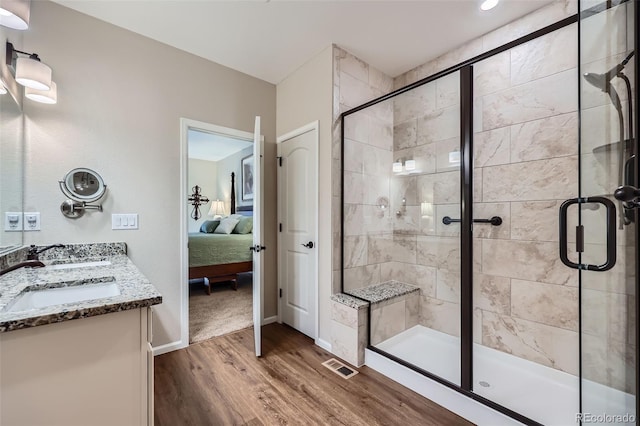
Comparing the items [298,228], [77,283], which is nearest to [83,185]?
[77,283]

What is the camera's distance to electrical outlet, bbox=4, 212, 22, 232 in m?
1.63

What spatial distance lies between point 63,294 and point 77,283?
0.23 feet

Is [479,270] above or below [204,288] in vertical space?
above

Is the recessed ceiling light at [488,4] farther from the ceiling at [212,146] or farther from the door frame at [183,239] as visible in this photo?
the ceiling at [212,146]

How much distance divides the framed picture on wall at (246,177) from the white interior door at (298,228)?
8.26ft

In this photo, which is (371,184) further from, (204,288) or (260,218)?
(204,288)

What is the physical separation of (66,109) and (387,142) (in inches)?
112

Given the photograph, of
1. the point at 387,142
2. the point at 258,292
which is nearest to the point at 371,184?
the point at 387,142

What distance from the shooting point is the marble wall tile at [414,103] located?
8.27 ft

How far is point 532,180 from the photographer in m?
2.07

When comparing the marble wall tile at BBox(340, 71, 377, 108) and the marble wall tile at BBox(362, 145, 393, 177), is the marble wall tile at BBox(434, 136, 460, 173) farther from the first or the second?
the marble wall tile at BBox(340, 71, 377, 108)

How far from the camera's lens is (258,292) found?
2.37m

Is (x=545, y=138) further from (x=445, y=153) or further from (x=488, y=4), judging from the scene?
(x=488, y=4)

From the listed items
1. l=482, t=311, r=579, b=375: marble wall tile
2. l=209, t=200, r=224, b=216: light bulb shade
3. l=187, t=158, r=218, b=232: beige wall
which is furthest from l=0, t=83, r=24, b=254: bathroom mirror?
l=187, t=158, r=218, b=232: beige wall
